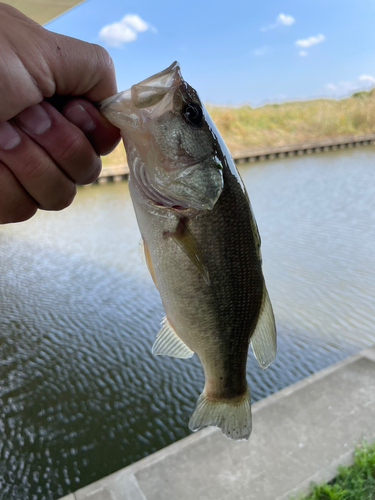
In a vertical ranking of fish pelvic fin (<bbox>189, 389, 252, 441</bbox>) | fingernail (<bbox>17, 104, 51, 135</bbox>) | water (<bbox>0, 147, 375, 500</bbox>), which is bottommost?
water (<bbox>0, 147, 375, 500</bbox>)

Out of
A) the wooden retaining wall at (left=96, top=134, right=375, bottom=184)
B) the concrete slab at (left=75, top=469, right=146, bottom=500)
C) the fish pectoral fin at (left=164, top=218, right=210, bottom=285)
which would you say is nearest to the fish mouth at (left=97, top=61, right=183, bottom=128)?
the fish pectoral fin at (left=164, top=218, right=210, bottom=285)

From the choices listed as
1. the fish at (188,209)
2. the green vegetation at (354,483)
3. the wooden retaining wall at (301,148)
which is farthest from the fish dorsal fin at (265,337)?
the wooden retaining wall at (301,148)

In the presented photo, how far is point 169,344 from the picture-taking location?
46.4 inches

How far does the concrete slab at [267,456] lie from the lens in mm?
2152

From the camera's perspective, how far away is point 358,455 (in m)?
2.22

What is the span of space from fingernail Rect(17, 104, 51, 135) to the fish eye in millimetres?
330

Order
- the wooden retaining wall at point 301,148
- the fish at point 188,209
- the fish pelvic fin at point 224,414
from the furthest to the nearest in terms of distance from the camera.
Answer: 1. the wooden retaining wall at point 301,148
2. the fish pelvic fin at point 224,414
3. the fish at point 188,209

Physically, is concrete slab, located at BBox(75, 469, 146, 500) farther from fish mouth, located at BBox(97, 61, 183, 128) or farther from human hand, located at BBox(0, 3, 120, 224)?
fish mouth, located at BBox(97, 61, 183, 128)

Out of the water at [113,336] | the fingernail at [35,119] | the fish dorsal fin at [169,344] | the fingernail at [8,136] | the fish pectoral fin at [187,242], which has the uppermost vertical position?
the fingernail at [35,119]

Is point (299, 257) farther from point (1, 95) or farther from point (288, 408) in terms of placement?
point (1, 95)

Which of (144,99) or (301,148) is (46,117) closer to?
(144,99)

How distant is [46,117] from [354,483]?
2.25 meters

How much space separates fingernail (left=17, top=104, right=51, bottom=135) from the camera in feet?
3.01

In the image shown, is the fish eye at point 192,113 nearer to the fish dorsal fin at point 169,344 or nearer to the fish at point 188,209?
the fish at point 188,209
